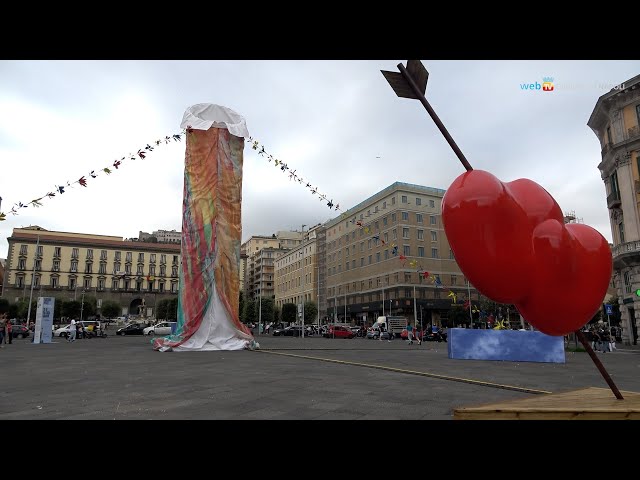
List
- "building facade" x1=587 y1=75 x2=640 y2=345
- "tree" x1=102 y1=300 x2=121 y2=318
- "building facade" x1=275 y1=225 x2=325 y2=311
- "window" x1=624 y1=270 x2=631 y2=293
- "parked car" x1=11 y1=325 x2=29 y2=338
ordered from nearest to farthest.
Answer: "building facade" x1=587 y1=75 x2=640 y2=345
"window" x1=624 y1=270 x2=631 y2=293
"parked car" x1=11 y1=325 x2=29 y2=338
"tree" x1=102 y1=300 x2=121 y2=318
"building facade" x1=275 y1=225 x2=325 y2=311

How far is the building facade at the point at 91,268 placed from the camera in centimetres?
8950

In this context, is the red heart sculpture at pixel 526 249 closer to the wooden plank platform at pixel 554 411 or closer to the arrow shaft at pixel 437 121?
the arrow shaft at pixel 437 121

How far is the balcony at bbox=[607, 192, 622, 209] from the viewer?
35.2 m

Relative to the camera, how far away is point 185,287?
20.4m

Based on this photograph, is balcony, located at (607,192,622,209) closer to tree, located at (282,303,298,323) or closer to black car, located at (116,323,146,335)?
black car, located at (116,323,146,335)

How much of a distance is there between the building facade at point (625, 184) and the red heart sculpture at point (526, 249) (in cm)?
3301

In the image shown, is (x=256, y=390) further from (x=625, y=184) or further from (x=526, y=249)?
(x=625, y=184)

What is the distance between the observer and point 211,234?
2084cm

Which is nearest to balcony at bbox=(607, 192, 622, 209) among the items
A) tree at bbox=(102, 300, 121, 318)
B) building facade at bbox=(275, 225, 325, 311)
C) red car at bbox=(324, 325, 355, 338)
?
red car at bbox=(324, 325, 355, 338)

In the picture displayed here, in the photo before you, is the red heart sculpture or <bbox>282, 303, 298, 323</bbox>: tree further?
<bbox>282, 303, 298, 323</bbox>: tree

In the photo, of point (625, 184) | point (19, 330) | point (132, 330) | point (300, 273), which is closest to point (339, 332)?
point (132, 330)

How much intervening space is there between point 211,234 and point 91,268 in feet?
286

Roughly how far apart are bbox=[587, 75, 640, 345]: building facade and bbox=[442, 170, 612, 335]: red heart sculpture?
33014 millimetres
